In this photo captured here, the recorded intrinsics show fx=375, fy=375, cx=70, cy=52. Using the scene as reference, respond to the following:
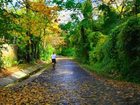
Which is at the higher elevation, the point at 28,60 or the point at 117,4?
the point at 117,4

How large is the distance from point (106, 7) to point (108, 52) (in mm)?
14080

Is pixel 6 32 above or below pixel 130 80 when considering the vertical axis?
above

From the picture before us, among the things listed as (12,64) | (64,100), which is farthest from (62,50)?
(64,100)

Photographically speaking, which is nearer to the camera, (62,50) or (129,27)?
(129,27)

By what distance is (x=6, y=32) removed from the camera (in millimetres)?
22625

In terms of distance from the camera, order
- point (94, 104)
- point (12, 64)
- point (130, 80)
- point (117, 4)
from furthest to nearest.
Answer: point (117, 4) → point (12, 64) → point (130, 80) → point (94, 104)

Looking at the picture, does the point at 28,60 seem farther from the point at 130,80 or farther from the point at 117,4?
the point at 130,80

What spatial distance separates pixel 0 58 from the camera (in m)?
34.0

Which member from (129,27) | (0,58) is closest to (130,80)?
(129,27)

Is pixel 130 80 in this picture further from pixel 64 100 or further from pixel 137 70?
pixel 64 100

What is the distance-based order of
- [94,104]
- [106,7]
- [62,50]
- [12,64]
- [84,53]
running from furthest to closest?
[62,50]
[84,53]
[106,7]
[12,64]
[94,104]

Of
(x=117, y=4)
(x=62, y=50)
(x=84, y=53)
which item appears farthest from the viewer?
(x=62, y=50)

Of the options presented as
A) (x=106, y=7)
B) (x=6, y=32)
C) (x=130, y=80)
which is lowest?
(x=130, y=80)

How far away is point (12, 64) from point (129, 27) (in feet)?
56.7
